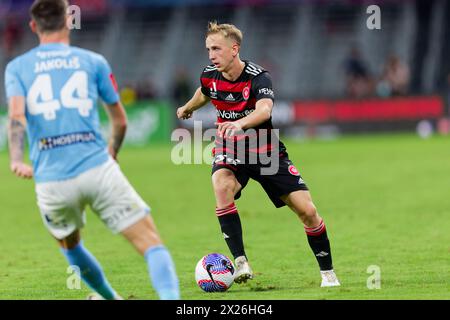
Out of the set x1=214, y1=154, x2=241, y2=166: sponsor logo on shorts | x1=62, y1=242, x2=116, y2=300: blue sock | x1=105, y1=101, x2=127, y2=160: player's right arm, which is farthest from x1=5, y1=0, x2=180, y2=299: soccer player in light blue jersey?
x1=214, y1=154, x2=241, y2=166: sponsor logo on shorts

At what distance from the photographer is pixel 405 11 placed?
35.1 metres

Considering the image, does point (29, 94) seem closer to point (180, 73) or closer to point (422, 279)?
point (422, 279)

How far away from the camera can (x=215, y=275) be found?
29.5ft

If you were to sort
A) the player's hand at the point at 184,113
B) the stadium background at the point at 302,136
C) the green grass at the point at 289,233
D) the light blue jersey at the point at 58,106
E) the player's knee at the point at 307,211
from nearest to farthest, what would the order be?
the light blue jersey at the point at 58,106
the player's knee at the point at 307,211
the green grass at the point at 289,233
the player's hand at the point at 184,113
the stadium background at the point at 302,136

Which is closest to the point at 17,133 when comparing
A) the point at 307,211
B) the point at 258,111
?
the point at 258,111

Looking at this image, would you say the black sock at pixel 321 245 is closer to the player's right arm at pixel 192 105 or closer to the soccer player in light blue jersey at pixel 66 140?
the player's right arm at pixel 192 105

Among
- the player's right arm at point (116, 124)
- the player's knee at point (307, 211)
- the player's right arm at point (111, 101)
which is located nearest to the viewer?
the player's right arm at point (111, 101)

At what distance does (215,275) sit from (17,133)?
2.76 metres

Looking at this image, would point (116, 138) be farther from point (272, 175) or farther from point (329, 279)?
point (329, 279)

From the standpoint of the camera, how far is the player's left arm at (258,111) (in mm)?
7982

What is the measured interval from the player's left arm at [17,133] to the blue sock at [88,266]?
82cm

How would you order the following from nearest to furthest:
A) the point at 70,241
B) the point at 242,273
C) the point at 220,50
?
1. the point at 70,241
2. the point at 220,50
3. the point at 242,273

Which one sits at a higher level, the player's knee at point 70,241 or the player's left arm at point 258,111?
the player's left arm at point 258,111

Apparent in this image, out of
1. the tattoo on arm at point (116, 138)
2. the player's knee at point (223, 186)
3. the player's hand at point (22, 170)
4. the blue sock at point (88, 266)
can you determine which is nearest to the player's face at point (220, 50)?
the player's knee at point (223, 186)
